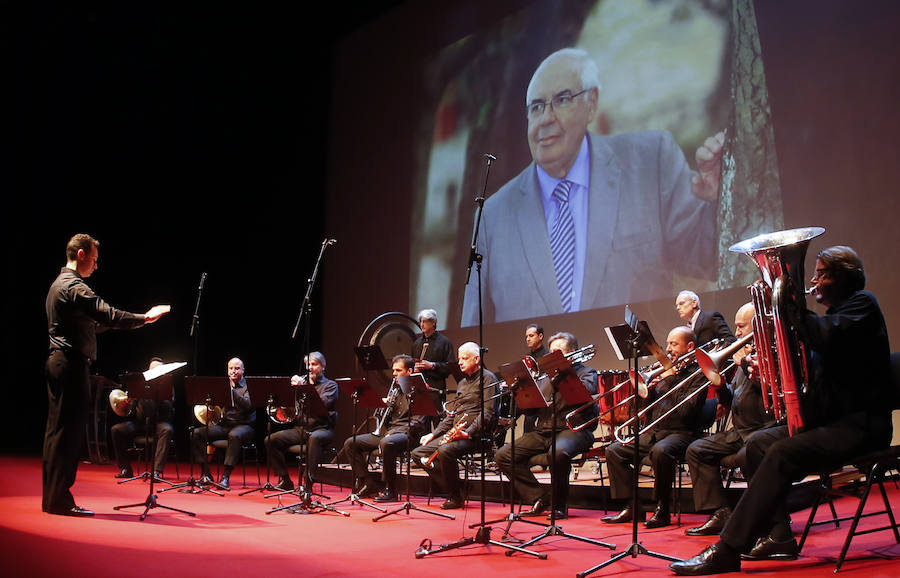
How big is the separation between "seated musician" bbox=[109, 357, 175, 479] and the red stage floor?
2647 millimetres

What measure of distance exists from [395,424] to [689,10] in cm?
506

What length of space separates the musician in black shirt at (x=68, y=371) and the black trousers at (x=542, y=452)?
10.1 ft

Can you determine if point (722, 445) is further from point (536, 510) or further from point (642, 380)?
point (536, 510)

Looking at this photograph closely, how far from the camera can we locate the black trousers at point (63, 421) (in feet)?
17.4

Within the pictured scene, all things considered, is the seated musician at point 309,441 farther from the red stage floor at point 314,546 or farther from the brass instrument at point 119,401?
the brass instrument at point 119,401

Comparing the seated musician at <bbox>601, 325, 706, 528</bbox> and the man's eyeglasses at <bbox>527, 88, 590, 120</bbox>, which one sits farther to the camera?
the man's eyeglasses at <bbox>527, 88, 590, 120</bbox>

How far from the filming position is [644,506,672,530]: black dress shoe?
549 centimetres

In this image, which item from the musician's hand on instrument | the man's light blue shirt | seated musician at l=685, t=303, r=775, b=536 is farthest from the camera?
the man's light blue shirt

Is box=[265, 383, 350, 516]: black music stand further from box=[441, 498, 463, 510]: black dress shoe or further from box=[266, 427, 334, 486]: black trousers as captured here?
box=[441, 498, 463, 510]: black dress shoe

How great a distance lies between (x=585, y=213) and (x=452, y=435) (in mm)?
2989

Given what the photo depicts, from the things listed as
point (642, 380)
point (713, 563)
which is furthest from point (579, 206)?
point (713, 563)

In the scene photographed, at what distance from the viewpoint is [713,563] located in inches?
145

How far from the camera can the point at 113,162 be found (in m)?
11.8

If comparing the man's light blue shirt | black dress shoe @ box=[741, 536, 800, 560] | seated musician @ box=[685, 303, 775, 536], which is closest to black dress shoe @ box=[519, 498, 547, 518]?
seated musician @ box=[685, 303, 775, 536]
